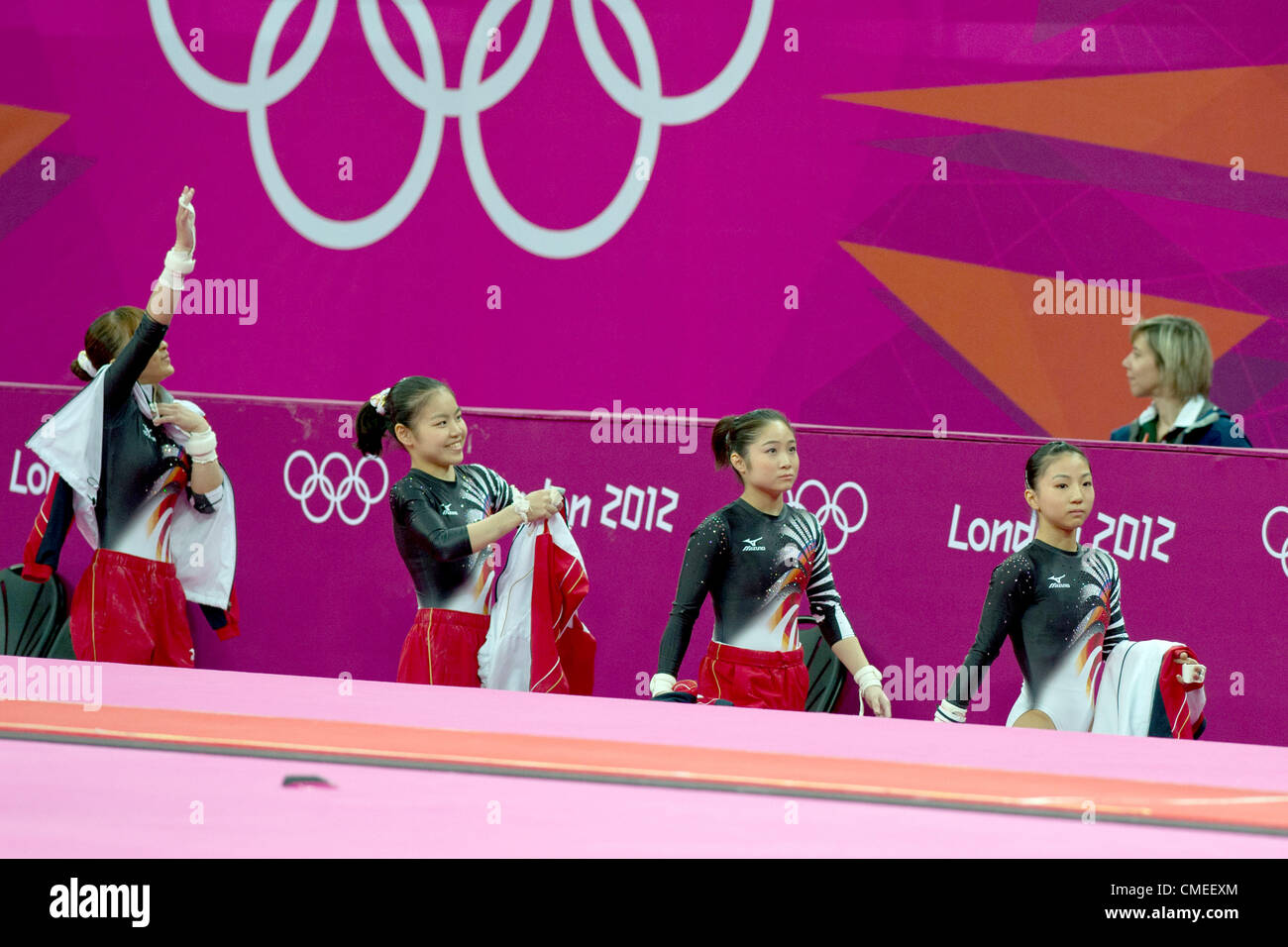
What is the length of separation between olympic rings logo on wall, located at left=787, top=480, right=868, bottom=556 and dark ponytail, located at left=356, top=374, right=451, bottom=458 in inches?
50.7

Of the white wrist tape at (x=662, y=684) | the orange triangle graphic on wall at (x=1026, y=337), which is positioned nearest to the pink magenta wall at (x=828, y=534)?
the white wrist tape at (x=662, y=684)

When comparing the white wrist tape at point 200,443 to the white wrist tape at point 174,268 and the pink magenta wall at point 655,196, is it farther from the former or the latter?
the pink magenta wall at point 655,196

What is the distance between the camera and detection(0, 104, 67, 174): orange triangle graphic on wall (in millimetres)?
8609

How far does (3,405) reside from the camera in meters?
6.42

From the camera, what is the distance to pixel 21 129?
865cm

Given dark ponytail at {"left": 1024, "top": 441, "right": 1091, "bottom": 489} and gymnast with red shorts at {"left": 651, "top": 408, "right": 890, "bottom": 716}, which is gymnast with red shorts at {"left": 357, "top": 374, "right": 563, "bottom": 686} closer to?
gymnast with red shorts at {"left": 651, "top": 408, "right": 890, "bottom": 716}

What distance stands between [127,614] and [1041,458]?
3214mm

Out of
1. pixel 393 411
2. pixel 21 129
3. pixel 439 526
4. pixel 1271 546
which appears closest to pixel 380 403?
pixel 393 411

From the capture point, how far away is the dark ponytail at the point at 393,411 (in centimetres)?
522

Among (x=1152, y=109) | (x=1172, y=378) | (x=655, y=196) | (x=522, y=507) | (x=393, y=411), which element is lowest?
(x=522, y=507)

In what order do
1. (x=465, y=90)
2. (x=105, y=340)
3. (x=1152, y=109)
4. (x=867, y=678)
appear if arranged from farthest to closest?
(x=465, y=90), (x=1152, y=109), (x=105, y=340), (x=867, y=678)

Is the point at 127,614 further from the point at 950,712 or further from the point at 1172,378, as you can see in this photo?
the point at 1172,378

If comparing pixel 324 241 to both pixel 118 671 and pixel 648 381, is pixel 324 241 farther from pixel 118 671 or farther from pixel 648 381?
pixel 118 671

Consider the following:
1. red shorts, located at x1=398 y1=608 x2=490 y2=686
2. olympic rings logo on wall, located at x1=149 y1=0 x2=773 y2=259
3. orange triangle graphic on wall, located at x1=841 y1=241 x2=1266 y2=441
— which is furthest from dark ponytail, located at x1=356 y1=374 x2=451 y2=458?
orange triangle graphic on wall, located at x1=841 y1=241 x2=1266 y2=441
